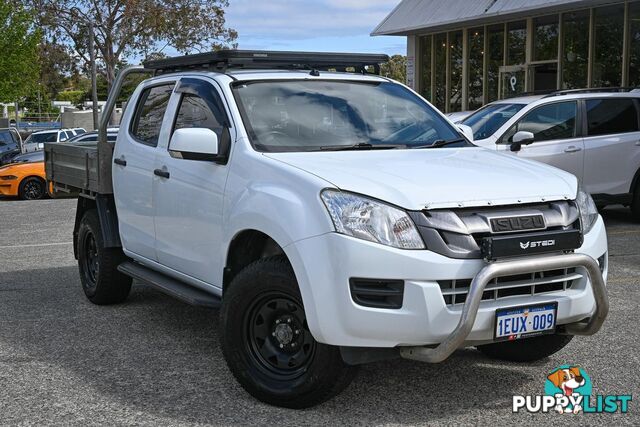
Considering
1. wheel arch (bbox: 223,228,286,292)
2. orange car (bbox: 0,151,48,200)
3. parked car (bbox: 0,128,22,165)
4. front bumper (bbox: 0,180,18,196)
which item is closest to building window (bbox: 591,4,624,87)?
orange car (bbox: 0,151,48,200)

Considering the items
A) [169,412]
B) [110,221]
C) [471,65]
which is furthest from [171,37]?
[169,412]

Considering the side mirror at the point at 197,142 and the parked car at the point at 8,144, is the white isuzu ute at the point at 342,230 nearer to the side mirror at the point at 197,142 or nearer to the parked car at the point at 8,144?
the side mirror at the point at 197,142

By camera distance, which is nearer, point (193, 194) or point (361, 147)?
point (361, 147)

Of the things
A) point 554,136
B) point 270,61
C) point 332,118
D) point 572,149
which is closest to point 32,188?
point 554,136

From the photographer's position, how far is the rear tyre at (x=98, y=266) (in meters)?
6.93

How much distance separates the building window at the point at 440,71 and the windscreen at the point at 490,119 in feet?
46.8

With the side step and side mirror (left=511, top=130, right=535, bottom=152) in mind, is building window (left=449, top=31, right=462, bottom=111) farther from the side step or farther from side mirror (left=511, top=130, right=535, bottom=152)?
the side step

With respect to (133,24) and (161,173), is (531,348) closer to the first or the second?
(161,173)

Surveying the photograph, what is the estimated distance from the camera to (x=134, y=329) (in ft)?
20.9

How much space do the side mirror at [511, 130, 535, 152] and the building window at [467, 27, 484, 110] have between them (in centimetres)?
1422

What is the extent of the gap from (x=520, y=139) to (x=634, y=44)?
11.4 meters

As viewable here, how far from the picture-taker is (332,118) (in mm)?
5469

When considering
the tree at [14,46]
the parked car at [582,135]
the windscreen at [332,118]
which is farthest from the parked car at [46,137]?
the windscreen at [332,118]

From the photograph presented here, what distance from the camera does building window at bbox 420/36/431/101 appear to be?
26.5 m
